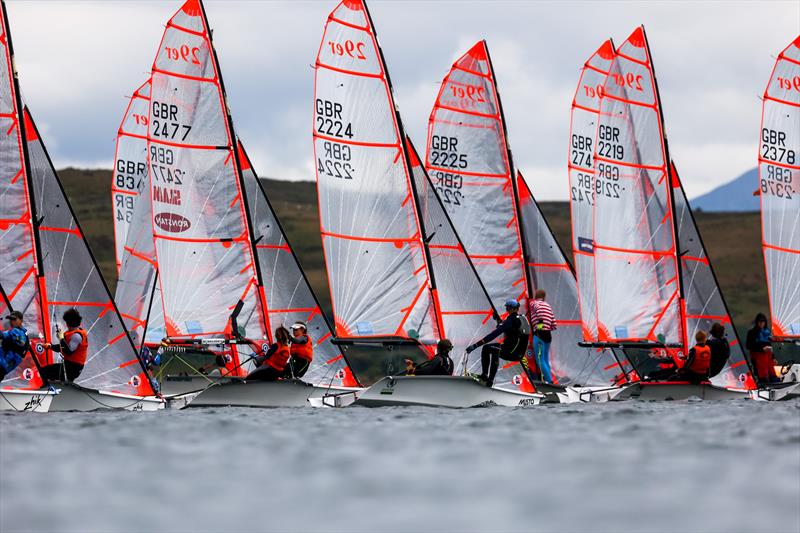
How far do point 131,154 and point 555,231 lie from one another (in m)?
72.7

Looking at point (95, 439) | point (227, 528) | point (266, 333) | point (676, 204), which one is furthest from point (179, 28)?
point (227, 528)

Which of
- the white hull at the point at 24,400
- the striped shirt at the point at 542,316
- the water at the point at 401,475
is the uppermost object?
the striped shirt at the point at 542,316

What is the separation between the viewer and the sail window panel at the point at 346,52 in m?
28.6

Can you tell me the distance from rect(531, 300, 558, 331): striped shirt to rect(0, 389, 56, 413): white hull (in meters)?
11.3

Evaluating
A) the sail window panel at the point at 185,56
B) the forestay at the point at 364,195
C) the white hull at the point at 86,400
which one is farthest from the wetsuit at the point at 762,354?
the white hull at the point at 86,400

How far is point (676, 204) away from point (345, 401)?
1107 centimetres

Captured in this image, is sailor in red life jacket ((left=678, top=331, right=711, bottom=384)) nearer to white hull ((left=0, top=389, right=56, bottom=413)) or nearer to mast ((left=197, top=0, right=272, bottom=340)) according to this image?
mast ((left=197, top=0, right=272, bottom=340))

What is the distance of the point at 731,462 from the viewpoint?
13945 millimetres

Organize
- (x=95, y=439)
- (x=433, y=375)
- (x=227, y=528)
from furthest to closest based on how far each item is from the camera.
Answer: (x=433, y=375)
(x=95, y=439)
(x=227, y=528)

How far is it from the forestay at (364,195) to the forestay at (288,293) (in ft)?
8.57

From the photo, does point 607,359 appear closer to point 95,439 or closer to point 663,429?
point 663,429

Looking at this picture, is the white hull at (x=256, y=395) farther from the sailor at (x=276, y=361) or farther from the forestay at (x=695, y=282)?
the forestay at (x=695, y=282)

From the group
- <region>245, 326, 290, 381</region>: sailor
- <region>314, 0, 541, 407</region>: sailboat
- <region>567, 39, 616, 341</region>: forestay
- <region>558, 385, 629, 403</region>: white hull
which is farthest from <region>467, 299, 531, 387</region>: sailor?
<region>567, 39, 616, 341</region>: forestay

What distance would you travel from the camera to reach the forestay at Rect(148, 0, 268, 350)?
1165 inches
